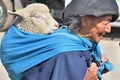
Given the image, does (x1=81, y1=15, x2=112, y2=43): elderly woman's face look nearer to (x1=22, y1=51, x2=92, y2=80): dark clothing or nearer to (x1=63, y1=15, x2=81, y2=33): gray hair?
(x1=63, y1=15, x2=81, y2=33): gray hair

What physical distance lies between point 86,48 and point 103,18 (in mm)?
213

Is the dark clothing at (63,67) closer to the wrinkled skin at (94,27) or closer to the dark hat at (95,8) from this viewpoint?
the wrinkled skin at (94,27)

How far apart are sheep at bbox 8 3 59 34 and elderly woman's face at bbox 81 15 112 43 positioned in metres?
0.22

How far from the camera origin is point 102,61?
2953 mm

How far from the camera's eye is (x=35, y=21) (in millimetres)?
2756

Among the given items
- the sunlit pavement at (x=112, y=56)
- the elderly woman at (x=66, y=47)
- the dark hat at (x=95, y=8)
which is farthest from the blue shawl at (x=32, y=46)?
the sunlit pavement at (x=112, y=56)

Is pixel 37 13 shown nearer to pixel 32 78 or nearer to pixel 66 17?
pixel 66 17

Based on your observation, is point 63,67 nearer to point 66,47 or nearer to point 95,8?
point 66,47

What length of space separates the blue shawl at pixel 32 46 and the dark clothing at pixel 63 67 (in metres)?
0.04

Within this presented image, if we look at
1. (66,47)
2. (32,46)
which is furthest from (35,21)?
(66,47)

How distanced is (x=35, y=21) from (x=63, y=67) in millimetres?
421

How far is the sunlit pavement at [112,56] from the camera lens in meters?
6.34

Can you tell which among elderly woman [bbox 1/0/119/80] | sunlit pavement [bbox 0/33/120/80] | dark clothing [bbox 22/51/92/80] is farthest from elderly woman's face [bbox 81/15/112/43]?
sunlit pavement [bbox 0/33/120/80]

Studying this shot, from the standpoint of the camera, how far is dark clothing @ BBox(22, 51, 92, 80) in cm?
249
